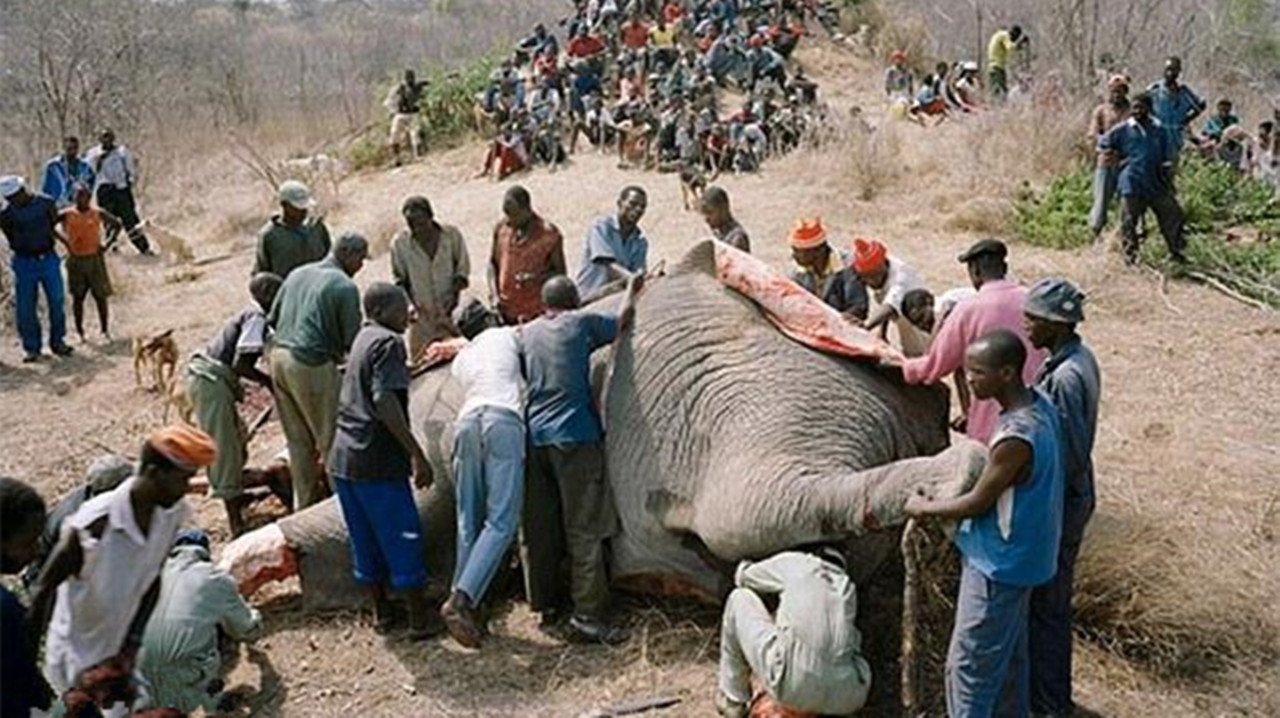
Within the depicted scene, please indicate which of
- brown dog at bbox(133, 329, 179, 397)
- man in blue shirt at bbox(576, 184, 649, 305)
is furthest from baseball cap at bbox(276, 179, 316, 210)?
brown dog at bbox(133, 329, 179, 397)

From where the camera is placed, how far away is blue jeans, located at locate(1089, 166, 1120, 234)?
12.1 m

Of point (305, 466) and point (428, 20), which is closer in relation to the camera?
point (305, 466)

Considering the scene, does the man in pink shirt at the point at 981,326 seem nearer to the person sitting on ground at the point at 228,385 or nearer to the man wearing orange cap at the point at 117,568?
the man wearing orange cap at the point at 117,568

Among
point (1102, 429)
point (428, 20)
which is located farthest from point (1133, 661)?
point (428, 20)

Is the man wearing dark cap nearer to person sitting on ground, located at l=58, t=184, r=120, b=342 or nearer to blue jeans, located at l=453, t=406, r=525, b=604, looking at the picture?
blue jeans, located at l=453, t=406, r=525, b=604

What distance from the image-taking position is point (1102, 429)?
8195 mm

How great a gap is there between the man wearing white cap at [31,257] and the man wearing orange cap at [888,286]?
23.3ft

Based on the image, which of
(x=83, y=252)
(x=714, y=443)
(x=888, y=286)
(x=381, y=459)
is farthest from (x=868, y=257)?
(x=83, y=252)

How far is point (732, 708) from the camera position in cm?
507

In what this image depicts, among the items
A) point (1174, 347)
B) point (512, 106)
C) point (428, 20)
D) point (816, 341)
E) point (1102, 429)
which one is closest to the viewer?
point (816, 341)

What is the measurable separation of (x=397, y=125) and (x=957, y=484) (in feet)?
61.9

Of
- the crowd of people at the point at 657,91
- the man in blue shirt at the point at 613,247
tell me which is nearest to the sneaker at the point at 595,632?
the man in blue shirt at the point at 613,247

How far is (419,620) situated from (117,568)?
1.92m

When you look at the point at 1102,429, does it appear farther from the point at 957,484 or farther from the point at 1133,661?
the point at 957,484
